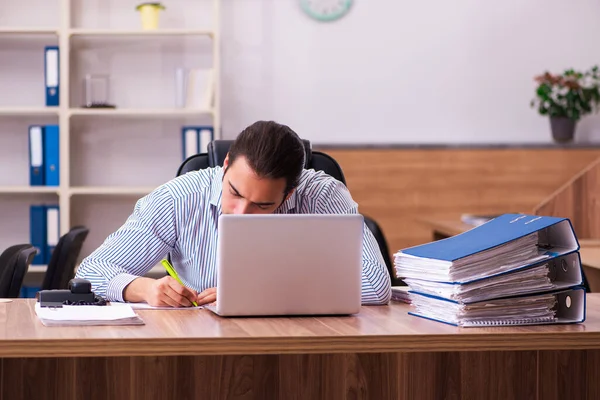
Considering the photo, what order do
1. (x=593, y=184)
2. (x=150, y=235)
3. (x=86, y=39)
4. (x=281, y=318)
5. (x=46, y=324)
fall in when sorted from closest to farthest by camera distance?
1. (x=46, y=324)
2. (x=281, y=318)
3. (x=150, y=235)
4. (x=593, y=184)
5. (x=86, y=39)

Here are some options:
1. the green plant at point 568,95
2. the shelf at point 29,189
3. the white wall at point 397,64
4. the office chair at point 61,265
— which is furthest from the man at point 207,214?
the green plant at point 568,95

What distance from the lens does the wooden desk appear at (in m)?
1.60

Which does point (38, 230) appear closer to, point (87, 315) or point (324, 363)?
point (87, 315)

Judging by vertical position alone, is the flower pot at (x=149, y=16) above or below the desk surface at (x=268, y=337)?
above

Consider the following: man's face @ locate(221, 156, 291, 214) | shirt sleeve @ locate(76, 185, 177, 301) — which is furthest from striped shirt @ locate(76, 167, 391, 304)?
man's face @ locate(221, 156, 291, 214)

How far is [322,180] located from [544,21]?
3.24 metres

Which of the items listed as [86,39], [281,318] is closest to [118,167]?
[86,39]

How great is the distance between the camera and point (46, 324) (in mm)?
1651

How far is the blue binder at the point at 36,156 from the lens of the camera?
4.86 m

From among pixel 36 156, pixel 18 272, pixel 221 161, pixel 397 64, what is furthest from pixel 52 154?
pixel 221 161

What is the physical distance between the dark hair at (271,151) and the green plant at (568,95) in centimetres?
323

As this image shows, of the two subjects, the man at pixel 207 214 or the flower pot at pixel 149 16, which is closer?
the man at pixel 207 214

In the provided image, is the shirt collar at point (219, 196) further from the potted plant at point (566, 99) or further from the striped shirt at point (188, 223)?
the potted plant at point (566, 99)

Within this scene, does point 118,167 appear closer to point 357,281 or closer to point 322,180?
point 322,180
